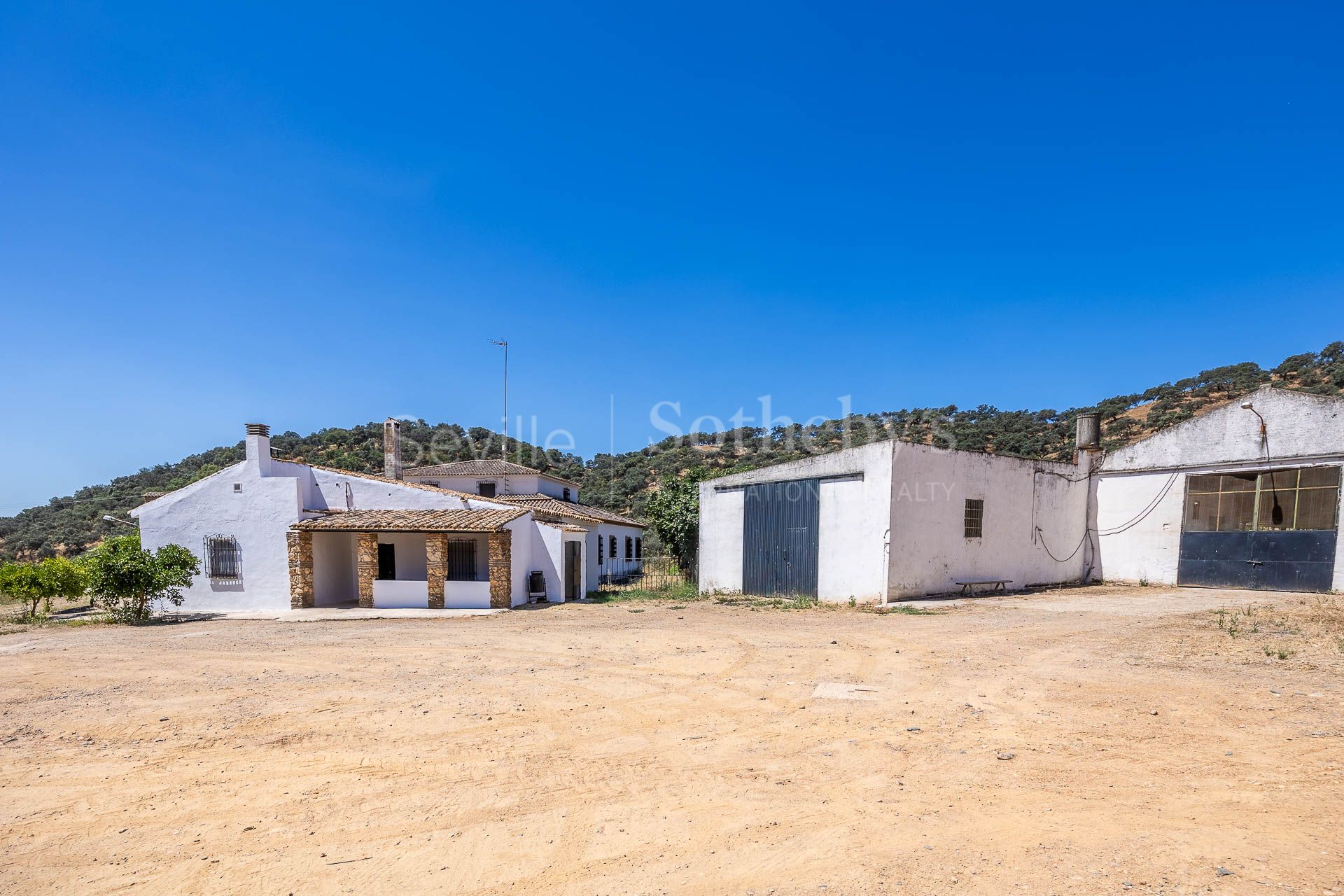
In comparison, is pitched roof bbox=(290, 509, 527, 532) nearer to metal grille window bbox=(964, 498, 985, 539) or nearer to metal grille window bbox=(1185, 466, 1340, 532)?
metal grille window bbox=(964, 498, 985, 539)

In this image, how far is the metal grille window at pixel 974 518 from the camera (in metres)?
17.4

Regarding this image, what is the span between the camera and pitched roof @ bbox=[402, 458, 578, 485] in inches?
1307

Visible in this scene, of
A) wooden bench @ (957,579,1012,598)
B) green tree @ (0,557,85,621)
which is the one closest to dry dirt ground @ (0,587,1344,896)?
wooden bench @ (957,579,1012,598)

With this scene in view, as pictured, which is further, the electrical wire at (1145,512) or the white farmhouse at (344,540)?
the electrical wire at (1145,512)

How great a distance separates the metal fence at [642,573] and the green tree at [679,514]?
62 centimetres

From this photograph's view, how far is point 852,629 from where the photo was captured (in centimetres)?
1212

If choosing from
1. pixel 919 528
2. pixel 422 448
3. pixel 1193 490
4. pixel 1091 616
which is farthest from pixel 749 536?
pixel 422 448

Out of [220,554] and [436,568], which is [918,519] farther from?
[220,554]

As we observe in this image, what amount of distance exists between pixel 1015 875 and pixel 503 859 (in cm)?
286

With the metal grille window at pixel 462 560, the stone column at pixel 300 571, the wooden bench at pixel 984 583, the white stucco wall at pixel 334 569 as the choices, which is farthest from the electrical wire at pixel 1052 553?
the stone column at pixel 300 571

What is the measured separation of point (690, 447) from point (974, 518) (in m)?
42.7

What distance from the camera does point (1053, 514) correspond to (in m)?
19.5

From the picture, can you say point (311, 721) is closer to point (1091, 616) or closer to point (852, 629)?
point (852, 629)

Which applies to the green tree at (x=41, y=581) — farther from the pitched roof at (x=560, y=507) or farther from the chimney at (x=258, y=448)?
the pitched roof at (x=560, y=507)
